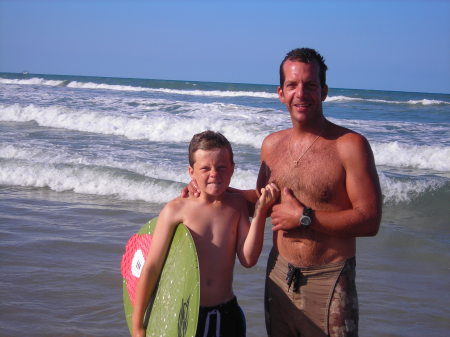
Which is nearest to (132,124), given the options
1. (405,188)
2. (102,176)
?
(102,176)

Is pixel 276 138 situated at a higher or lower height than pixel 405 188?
higher

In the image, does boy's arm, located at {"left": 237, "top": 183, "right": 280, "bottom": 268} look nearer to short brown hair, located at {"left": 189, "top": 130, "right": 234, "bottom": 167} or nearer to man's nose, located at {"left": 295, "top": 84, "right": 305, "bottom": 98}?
short brown hair, located at {"left": 189, "top": 130, "right": 234, "bottom": 167}

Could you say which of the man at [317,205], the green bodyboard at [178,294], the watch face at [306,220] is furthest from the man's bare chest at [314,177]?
the green bodyboard at [178,294]

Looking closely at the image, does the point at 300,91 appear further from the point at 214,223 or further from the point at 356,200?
the point at 214,223

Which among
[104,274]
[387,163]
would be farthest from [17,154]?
[387,163]

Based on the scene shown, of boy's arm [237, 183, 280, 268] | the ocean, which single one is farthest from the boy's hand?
the ocean

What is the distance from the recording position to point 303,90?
2.39 meters

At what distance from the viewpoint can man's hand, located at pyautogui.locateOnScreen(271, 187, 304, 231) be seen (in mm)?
2365

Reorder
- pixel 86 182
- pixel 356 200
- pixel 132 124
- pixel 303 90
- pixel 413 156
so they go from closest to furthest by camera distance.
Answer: pixel 356 200 → pixel 303 90 → pixel 86 182 → pixel 413 156 → pixel 132 124

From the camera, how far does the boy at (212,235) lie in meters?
2.51

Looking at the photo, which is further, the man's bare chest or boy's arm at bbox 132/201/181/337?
boy's arm at bbox 132/201/181/337

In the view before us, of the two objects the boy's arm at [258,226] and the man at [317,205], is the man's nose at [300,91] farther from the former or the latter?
the boy's arm at [258,226]

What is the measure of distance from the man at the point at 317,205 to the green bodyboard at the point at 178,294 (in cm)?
41

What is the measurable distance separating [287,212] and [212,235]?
0.38m
